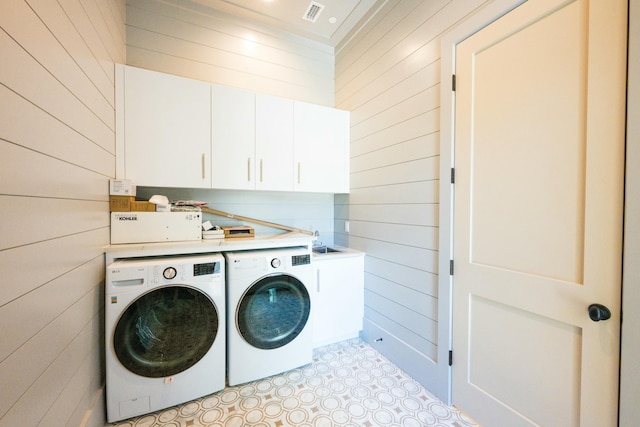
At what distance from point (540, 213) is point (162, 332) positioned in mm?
2181

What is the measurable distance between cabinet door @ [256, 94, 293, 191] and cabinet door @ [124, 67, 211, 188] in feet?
1.35

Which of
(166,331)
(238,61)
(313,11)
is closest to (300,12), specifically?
(313,11)

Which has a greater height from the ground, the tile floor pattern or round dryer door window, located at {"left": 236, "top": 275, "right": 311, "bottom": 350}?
round dryer door window, located at {"left": 236, "top": 275, "right": 311, "bottom": 350}

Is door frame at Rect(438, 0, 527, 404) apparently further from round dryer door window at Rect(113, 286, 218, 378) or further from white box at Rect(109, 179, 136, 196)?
white box at Rect(109, 179, 136, 196)

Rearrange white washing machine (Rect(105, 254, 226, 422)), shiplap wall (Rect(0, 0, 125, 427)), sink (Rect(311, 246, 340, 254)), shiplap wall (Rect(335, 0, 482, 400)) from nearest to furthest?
shiplap wall (Rect(0, 0, 125, 427)) < white washing machine (Rect(105, 254, 226, 422)) < shiplap wall (Rect(335, 0, 482, 400)) < sink (Rect(311, 246, 340, 254))

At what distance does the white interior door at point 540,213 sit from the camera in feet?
3.17

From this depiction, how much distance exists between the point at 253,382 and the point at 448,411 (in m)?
1.33

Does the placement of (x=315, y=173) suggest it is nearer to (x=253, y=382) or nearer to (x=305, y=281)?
(x=305, y=281)

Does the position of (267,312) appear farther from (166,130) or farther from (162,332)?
(166,130)

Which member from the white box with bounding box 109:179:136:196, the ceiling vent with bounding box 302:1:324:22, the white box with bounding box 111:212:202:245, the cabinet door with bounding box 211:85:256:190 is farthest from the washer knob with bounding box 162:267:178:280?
the ceiling vent with bounding box 302:1:324:22

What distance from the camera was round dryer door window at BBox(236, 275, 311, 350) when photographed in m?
1.72

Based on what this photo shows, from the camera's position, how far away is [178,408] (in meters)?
1.57

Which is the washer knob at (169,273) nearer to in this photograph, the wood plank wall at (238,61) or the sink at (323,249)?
the wood plank wall at (238,61)

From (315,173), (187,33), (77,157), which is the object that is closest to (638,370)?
(315,173)
